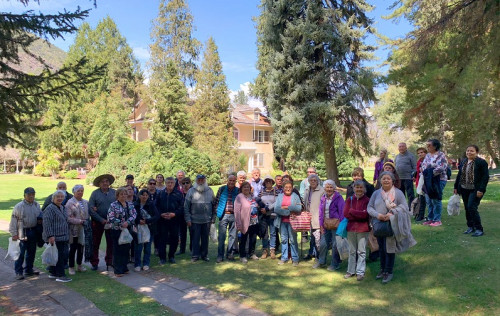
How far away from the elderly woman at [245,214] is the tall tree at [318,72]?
1410cm

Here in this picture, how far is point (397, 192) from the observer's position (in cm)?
574

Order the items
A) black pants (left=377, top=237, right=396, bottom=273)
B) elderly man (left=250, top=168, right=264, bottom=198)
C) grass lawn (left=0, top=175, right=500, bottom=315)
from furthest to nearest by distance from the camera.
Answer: elderly man (left=250, top=168, right=264, bottom=198)
black pants (left=377, top=237, right=396, bottom=273)
grass lawn (left=0, top=175, right=500, bottom=315)

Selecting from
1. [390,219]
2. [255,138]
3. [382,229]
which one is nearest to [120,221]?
[382,229]

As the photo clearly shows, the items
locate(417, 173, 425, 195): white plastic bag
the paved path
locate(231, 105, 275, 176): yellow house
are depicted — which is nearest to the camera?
the paved path

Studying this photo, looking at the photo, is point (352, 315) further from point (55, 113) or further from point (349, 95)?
point (55, 113)

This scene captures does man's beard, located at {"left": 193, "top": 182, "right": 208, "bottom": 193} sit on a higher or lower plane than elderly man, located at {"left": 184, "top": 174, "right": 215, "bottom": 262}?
higher

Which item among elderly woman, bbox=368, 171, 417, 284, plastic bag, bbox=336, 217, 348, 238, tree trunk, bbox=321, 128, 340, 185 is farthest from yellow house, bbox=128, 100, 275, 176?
elderly woman, bbox=368, 171, 417, 284

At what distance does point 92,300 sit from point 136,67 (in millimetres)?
55797

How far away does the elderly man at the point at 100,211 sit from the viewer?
7.23 meters

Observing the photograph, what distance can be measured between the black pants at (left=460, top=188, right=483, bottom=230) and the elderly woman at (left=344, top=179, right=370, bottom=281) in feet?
8.23

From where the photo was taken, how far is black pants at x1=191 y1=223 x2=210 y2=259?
7816 millimetres

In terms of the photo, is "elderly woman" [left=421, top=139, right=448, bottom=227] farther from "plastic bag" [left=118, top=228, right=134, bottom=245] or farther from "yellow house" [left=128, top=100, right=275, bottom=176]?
"yellow house" [left=128, top=100, right=275, bottom=176]

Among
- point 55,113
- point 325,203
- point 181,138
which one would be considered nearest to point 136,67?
point 55,113

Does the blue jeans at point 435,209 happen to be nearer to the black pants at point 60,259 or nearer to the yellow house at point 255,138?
the black pants at point 60,259
